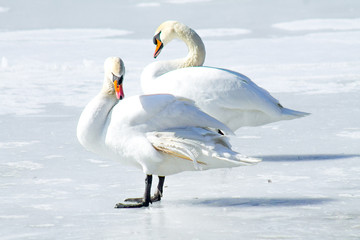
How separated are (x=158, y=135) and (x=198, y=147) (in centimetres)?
27

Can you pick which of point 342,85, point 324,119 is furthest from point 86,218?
point 342,85

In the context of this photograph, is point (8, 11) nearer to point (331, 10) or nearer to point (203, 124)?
point (331, 10)

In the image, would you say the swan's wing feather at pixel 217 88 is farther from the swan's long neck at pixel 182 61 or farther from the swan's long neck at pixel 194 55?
the swan's long neck at pixel 194 55

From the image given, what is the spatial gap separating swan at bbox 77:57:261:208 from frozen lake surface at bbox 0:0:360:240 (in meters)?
0.27

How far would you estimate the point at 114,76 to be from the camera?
559 centimetres

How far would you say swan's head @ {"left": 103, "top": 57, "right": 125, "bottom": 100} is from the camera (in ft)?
18.1

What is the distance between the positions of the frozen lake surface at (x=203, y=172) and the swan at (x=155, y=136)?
274 millimetres

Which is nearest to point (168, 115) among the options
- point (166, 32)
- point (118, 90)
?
point (118, 90)

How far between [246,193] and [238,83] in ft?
5.59

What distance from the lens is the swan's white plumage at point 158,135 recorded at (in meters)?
5.12

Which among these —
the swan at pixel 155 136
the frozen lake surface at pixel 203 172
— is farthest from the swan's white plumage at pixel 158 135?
the frozen lake surface at pixel 203 172

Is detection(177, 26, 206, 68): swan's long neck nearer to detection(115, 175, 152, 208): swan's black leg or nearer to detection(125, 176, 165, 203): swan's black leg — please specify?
detection(125, 176, 165, 203): swan's black leg

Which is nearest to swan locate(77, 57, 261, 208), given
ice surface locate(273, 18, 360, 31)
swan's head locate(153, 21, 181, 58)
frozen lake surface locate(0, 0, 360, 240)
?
frozen lake surface locate(0, 0, 360, 240)

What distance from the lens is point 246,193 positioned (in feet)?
18.2
